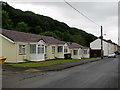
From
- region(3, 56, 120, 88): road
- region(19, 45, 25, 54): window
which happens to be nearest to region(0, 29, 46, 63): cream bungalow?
region(19, 45, 25, 54): window

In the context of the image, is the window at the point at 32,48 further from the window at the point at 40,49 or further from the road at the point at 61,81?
the road at the point at 61,81

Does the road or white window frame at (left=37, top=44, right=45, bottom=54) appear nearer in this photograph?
the road

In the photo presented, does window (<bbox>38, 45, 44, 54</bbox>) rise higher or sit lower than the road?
higher

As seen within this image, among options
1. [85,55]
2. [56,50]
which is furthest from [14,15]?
[56,50]

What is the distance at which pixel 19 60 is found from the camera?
1007 inches

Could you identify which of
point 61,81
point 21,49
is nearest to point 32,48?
point 21,49

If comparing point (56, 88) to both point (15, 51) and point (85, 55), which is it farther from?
point (85, 55)

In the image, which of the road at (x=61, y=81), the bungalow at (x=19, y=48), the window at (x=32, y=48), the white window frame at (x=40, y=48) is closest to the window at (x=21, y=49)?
the bungalow at (x=19, y=48)

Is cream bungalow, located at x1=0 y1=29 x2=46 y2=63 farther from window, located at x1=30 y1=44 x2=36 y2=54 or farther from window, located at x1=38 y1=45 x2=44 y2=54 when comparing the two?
window, located at x1=38 y1=45 x2=44 y2=54

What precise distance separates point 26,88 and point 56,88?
1388 millimetres

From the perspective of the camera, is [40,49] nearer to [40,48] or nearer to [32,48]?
[40,48]

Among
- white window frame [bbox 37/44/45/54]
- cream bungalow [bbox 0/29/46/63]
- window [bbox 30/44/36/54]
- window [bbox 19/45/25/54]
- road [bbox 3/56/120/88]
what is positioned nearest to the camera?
road [bbox 3/56/120/88]

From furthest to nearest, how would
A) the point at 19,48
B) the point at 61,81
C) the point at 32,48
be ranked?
the point at 32,48, the point at 19,48, the point at 61,81

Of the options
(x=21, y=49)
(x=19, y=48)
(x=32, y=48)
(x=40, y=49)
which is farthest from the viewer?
(x=40, y=49)
